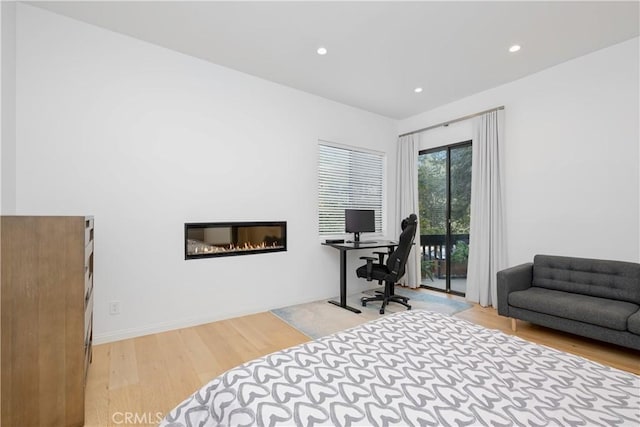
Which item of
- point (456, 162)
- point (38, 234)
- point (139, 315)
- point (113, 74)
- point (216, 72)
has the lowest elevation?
point (139, 315)

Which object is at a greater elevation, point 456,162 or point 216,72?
point 216,72

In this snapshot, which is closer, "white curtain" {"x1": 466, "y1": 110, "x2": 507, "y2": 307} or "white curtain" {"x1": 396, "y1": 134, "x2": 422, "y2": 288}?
"white curtain" {"x1": 466, "y1": 110, "x2": 507, "y2": 307}

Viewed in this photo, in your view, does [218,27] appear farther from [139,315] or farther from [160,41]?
[139,315]

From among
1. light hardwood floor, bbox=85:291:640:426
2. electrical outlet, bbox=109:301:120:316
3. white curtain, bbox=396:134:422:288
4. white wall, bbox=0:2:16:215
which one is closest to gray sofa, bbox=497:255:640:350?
light hardwood floor, bbox=85:291:640:426

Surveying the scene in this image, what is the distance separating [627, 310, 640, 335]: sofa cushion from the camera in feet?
7.57

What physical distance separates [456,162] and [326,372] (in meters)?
4.18

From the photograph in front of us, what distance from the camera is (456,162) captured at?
14.6 ft

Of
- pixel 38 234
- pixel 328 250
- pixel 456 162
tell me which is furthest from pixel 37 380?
pixel 456 162

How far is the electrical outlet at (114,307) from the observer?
2.71 meters

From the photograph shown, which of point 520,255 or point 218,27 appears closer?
point 218,27

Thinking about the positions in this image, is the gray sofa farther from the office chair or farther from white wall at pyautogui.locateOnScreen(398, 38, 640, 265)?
the office chair

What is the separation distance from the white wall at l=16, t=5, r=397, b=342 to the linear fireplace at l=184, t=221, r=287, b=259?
0.08m

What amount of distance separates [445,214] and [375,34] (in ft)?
9.52

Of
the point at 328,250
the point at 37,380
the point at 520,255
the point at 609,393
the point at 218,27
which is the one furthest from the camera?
the point at 328,250
